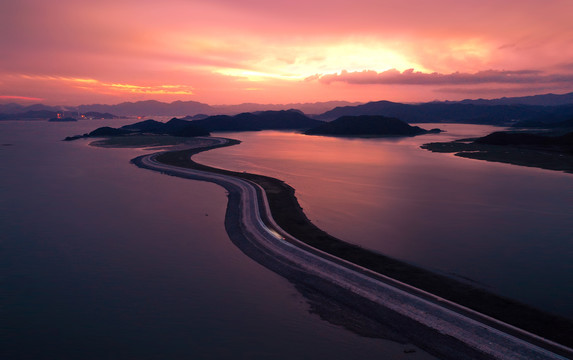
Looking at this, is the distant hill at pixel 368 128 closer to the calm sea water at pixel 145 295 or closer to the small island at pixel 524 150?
the small island at pixel 524 150

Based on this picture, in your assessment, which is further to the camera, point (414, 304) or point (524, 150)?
point (524, 150)

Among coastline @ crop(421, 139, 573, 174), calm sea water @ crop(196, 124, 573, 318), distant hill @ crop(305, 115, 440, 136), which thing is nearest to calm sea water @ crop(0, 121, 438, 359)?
calm sea water @ crop(196, 124, 573, 318)

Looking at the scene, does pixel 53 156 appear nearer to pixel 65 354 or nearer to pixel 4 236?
pixel 4 236

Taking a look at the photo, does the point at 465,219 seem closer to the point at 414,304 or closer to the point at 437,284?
the point at 437,284

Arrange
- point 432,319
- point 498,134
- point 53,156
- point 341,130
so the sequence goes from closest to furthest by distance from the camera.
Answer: point 432,319 < point 53,156 < point 498,134 < point 341,130

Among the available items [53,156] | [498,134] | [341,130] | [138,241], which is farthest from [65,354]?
[341,130]

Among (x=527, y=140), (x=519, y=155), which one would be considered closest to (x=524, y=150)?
(x=519, y=155)

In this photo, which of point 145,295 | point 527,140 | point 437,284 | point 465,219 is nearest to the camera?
point 437,284

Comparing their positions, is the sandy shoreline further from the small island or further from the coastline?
the small island
